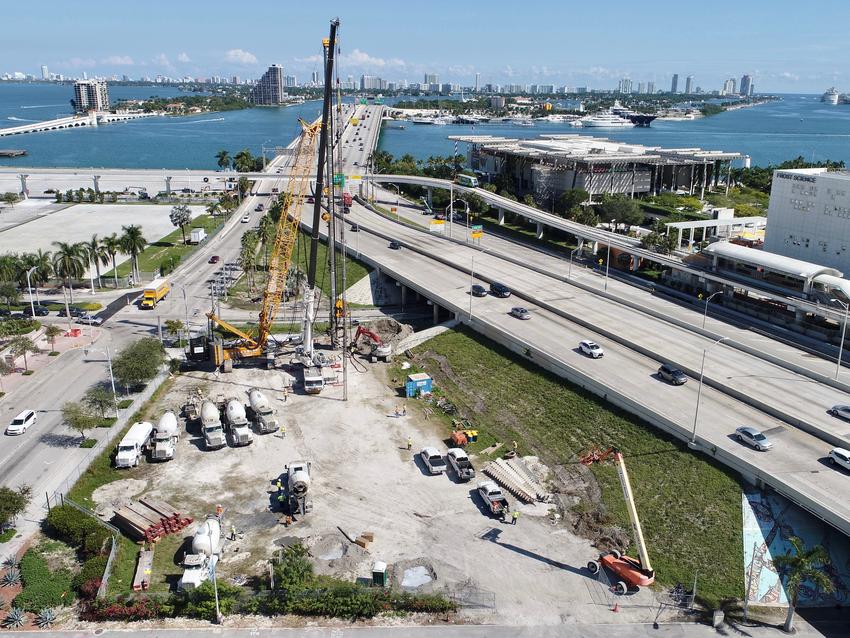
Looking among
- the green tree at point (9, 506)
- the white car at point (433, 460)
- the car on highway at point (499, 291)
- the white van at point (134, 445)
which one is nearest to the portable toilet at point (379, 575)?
the white car at point (433, 460)

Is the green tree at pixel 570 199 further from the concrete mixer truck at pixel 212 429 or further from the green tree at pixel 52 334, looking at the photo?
the concrete mixer truck at pixel 212 429

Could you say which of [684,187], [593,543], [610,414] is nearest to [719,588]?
[593,543]

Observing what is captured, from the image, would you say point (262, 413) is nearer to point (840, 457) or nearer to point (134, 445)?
point (134, 445)

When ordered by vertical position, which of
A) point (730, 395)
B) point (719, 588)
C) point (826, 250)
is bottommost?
point (719, 588)

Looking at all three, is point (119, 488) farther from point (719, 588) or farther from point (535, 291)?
point (535, 291)

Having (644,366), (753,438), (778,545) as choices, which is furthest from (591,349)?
(778,545)

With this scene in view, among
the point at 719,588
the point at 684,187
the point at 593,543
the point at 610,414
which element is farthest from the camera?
the point at 684,187
